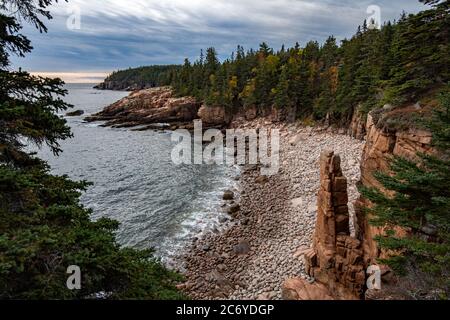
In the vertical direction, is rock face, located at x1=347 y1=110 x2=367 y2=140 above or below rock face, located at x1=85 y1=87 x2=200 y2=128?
below

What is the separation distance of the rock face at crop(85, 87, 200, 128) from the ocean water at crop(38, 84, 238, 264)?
15.4 meters

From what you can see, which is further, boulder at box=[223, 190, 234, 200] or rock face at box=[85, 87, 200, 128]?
rock face at box=[85, 87, 200, 128]

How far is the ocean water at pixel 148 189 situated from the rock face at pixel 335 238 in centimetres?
887

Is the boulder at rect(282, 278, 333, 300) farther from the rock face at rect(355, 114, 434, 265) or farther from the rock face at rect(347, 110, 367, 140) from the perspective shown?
the rock face at rect(347, 110, 367, 140)

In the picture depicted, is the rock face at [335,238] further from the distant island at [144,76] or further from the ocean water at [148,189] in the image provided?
the distant island at [144,76]

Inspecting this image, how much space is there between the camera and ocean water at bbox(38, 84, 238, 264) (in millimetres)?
19359

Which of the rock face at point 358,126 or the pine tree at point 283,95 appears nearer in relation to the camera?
the rock face at point 358,126

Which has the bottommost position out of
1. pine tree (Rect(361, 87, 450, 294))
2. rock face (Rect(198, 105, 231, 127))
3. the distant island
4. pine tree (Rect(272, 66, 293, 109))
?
pine tree (Rect(361, 87, 450, 294))

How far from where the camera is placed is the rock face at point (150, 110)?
59.1 meters

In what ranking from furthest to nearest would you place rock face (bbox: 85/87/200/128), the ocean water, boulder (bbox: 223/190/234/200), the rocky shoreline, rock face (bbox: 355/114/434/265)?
rock face (bbox: 85/87/200/128) → boulder (bbox: 223/190/234/200) → the ocean water → the rocky shoreline → rock face (bbox: 355/114/434/265)

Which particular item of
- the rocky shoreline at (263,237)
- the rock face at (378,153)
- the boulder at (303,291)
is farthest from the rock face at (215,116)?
the boulder at (303,291)

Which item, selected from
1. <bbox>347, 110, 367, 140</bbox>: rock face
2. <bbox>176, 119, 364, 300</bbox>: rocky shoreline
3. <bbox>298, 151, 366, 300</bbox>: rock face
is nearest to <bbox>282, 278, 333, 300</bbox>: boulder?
<bbox>298, 151, 366, 300</bbox>: rock face
